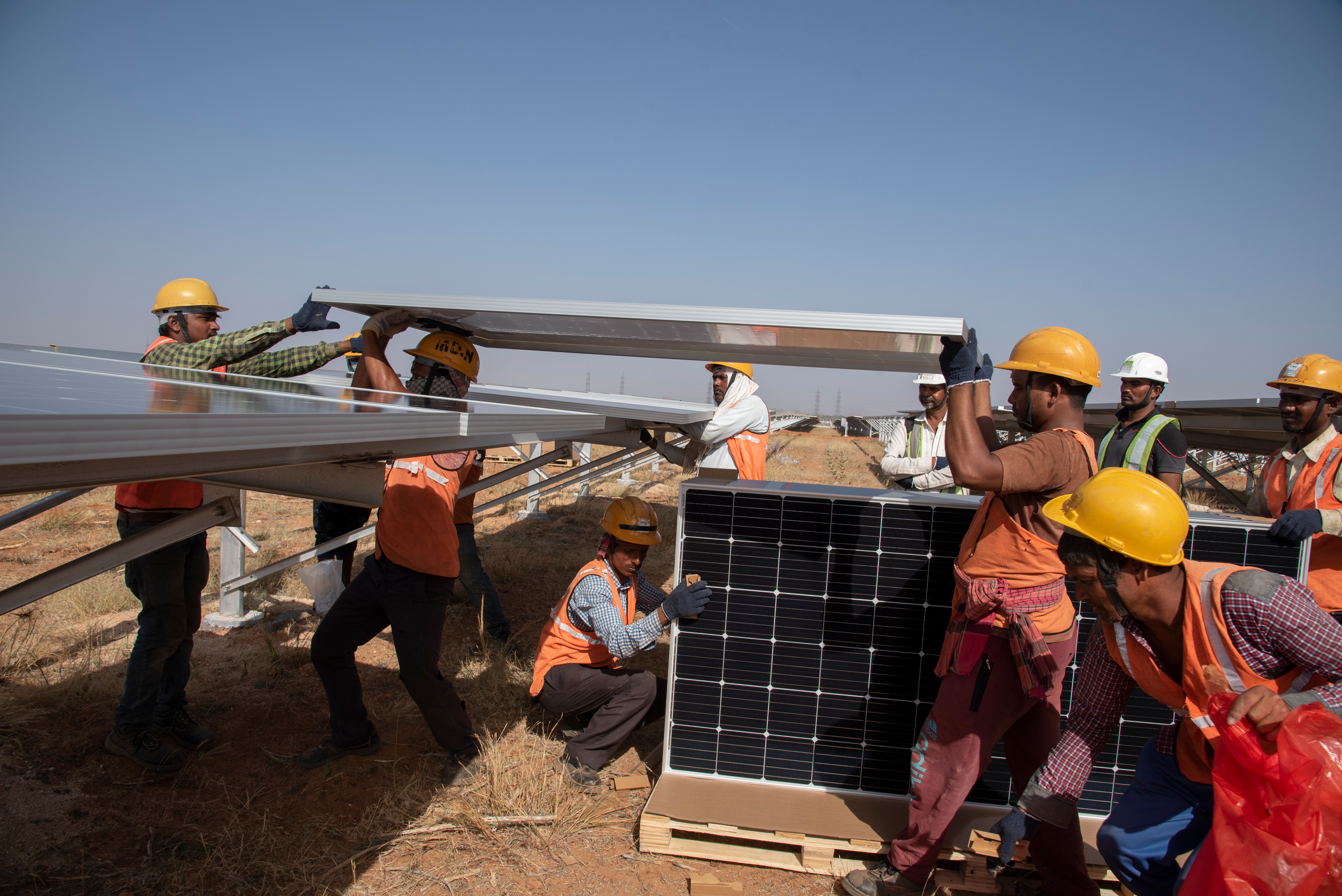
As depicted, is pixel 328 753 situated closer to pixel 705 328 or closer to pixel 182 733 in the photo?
pixel 182 733

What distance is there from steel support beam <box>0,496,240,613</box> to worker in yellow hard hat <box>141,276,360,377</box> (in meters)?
0.88

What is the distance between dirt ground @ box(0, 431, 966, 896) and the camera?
→ 3229mm

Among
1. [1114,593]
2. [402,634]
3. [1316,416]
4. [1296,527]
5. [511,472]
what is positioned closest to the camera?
[1114,593]

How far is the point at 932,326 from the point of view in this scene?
273 cm

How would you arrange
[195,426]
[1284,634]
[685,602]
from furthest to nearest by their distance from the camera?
[685,602] < [1284,634] < [195,426]

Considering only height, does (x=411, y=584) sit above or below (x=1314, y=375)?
below

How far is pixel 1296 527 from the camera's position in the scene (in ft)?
10.8

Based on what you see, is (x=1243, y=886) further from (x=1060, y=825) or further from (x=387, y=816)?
(x=387, y=816)

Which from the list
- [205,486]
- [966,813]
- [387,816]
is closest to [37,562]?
[205,486]

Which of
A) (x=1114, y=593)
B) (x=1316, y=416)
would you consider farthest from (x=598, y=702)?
(x=1316, y=416)

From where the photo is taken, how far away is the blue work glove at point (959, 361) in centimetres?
276

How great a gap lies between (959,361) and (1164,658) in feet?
3.82

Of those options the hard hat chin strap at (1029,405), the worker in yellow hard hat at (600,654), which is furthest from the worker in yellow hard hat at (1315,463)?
the worker in yellow hard hat at (600,654)

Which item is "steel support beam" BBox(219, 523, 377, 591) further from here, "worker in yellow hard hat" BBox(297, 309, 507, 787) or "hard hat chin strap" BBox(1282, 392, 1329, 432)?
"hard hat chin strap" BBox(1282, 392, 1329, 432)
